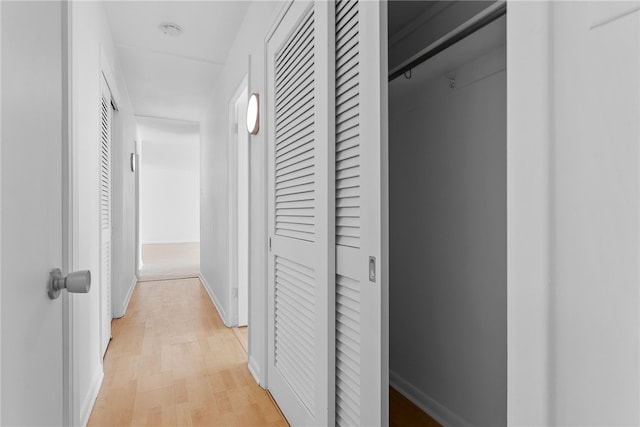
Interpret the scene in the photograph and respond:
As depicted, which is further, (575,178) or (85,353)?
(85,353)

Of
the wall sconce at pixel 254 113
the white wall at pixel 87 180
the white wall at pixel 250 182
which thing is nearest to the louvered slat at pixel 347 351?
the white wall at pixel 250 182

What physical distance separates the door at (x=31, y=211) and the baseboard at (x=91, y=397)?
1.09 m

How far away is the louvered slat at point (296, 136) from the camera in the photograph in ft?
4.75

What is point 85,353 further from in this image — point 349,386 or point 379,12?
point 379,12

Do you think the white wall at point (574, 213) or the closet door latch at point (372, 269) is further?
the closet door latch at point (372, 269)

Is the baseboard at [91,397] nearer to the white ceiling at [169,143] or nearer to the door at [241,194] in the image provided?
the door at [241,194]

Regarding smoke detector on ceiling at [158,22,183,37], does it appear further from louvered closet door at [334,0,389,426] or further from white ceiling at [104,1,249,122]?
louvered closet door at [334,0,389,426]

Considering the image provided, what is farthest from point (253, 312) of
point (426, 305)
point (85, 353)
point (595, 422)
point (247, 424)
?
point (595, 422)

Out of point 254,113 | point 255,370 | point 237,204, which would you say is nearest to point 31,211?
point 254,113

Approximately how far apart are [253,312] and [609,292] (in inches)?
82.7

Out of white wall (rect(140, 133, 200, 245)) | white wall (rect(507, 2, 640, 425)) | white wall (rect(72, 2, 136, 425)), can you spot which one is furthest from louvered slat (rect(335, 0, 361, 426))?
white wall (rect(140, 133, 200, 245))

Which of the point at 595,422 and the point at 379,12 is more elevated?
the point at 379,12

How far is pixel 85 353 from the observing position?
5.93 ft

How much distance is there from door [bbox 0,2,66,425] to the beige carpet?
4795mm
